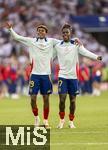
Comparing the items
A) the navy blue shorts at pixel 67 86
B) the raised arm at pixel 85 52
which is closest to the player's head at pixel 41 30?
the raised arm at pixel 85 52

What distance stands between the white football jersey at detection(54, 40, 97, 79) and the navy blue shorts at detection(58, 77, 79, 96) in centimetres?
10

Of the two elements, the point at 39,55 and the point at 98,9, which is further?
the point at 98,9

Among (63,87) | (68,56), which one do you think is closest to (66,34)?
(68,56)

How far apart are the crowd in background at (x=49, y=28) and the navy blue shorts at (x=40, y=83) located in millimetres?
21803

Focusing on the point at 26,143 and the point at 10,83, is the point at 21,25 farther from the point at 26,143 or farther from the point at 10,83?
the point at 26,143

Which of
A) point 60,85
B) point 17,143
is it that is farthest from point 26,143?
point 60,85

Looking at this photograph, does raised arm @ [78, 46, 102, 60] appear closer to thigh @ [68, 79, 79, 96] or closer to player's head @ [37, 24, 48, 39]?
thigh @ [68, 79, 79, 96]

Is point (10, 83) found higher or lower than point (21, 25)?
lower

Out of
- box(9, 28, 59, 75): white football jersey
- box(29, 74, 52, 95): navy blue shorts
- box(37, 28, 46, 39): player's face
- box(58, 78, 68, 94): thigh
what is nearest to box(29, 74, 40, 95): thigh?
box(29, 74, 52, 95): navy blue shorts

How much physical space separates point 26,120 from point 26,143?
644 cm

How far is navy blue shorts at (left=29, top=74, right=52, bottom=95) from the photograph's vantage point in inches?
712

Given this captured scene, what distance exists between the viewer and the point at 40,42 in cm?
1814

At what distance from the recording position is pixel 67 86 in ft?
60.0

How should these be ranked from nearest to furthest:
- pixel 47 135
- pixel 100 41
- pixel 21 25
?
pixel 47 135 → pixel 21 25 → pixel 100 41
